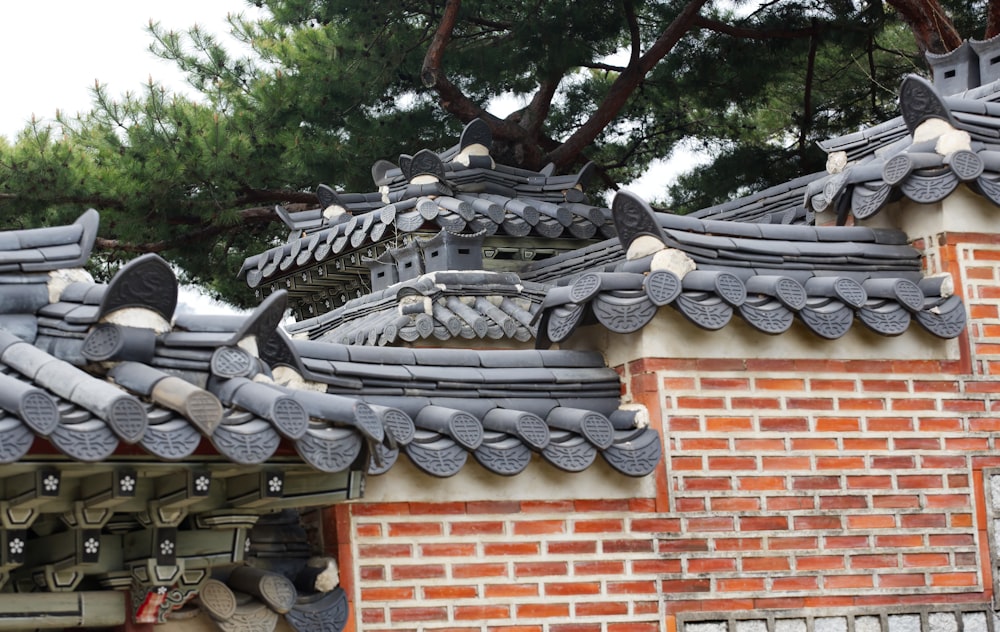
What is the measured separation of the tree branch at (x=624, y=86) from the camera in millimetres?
14703

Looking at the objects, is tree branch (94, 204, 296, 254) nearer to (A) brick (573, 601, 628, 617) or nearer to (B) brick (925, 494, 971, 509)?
(A) brick (573, 601, 628, 617)

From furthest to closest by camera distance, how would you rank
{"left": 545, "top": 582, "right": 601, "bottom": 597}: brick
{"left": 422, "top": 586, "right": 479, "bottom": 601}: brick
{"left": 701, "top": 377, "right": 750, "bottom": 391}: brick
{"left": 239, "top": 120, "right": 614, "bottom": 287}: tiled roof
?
{"left": 239, "top": 120, "right": 614, "bottom": 287}: tiled roof < {"left": 701, "top": 377, "right": 750, "bottom": 391}: brick < {"left": 545, "top": 582, "right": 601, "bottom": 597}: brick < {"left": 422, "top": 586, "right": 479, "bottom": 601}: brick

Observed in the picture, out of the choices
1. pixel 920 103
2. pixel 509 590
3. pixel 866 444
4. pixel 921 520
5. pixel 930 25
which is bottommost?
pixel 509 590

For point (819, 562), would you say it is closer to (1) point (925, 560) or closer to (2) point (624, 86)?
(1) point (925, 560)

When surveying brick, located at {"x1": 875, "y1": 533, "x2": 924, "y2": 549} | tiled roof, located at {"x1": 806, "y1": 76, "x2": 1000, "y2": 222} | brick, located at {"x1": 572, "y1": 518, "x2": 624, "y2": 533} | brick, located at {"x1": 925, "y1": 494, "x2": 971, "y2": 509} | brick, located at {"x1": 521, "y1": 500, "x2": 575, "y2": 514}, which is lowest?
brick, located at {"x1": 875, "y1": 533, "x2": 924, "y2": 549}

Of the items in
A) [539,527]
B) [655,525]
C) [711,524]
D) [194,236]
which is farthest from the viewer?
[194,236]

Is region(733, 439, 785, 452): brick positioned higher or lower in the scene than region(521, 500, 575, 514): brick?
higher

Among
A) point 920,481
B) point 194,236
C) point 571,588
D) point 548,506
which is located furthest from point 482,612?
point 194,236

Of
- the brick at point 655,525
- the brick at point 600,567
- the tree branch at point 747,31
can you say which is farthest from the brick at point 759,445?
the tree branch at point 747,31

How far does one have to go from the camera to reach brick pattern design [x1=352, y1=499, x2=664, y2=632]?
20.7 feet

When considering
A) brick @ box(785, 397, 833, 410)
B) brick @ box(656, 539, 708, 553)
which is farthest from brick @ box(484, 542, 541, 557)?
brick @ box(785, 397, 833, 410)

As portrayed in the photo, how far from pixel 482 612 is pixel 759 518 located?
4.74ft

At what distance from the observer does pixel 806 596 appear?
275 inches

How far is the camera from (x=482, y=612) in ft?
21.1
